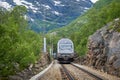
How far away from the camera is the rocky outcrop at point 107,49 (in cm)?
3334

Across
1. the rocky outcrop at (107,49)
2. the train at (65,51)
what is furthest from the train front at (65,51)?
the rocky outcrop at (107,49)

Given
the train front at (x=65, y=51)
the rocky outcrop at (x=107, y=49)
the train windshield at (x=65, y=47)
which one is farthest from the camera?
the train windshield at (x=65, y=47)

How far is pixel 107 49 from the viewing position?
39469 mm

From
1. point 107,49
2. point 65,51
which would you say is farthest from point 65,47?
point 107,49

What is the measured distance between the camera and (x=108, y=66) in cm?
3512

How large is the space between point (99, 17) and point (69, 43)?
14.9 m

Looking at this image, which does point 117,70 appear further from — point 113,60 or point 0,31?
point 0,31

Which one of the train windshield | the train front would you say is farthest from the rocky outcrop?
the train windshield

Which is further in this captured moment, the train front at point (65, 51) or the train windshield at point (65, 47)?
the train windshield at point (65, 47)

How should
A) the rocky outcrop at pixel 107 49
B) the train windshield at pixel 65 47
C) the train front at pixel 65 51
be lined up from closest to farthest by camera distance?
the rocky outcrop at pixel 107 49 < the train front at pixel 65 51 < the train windshield at pixel 65 47

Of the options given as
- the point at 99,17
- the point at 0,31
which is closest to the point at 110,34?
the point at 0,31

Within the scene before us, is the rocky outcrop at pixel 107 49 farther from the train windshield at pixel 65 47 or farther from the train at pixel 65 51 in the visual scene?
the train windshield at pixel 65 47

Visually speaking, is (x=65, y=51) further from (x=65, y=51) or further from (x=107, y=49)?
(x=107, y=49)

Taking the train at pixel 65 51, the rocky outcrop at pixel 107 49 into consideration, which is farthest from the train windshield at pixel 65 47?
the rocky outcrop at pixel 107 49
